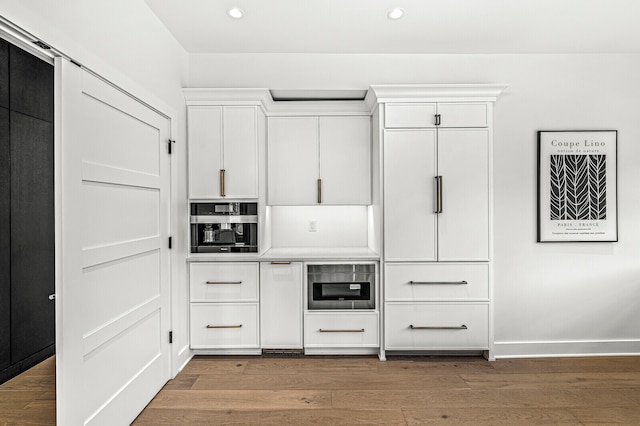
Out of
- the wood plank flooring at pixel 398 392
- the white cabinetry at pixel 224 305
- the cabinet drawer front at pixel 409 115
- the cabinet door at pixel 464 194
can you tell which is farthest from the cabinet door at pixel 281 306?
the cabinet drawer front at pixel 409 115

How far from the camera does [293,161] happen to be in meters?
3.56

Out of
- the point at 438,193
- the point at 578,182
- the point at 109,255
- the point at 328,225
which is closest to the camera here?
the point at 109,255

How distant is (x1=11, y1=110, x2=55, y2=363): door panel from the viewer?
8.67 feet

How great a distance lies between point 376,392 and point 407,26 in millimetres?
2635

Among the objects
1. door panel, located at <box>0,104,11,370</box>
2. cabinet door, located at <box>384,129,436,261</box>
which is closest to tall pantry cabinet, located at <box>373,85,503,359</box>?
cabinet door, located at <box>384,129,436,261</box>

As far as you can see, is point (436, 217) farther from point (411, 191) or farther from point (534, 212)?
point (534, 212)

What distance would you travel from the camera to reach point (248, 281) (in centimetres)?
319

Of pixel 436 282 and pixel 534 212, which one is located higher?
pixel 534 212

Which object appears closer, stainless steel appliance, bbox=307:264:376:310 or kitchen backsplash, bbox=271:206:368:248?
stainless steel appliance, bbox=307:264:376:310

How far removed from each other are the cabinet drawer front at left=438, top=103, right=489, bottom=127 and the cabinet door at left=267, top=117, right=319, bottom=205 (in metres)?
1.12

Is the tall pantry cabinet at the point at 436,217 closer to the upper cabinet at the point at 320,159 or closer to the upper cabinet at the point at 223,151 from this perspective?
the upper cabinet at the point at 320,159

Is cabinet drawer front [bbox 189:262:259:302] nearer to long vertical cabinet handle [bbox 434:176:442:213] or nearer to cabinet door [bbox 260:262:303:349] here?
cabinet door [bbox 260:262:303:349]

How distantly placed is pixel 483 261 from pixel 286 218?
1.83 metres

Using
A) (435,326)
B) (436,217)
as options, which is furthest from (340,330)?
(436,217)
